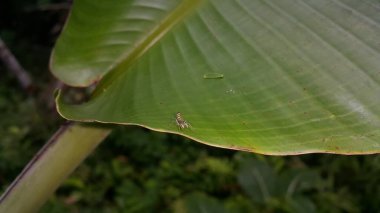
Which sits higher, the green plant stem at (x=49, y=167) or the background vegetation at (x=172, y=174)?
the green plant stem at (x=49, y=167)

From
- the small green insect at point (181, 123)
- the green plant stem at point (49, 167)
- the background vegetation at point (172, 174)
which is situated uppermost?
the small green insect at point (181, 123)

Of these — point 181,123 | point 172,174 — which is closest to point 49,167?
point 181,123

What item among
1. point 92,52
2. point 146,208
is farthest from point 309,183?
point 92,52

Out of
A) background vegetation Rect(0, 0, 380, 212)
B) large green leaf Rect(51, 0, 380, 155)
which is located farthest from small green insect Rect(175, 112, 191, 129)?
background vegetation Rect(0, 0, 380, 212)

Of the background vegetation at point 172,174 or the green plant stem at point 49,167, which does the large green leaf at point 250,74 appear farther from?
the background vegetation at point 172,174

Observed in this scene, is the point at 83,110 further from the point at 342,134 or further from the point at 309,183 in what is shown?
the point at 309,183

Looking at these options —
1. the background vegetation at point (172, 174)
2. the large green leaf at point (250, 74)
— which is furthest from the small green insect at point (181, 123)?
the background vegetation at point (172, 174)
